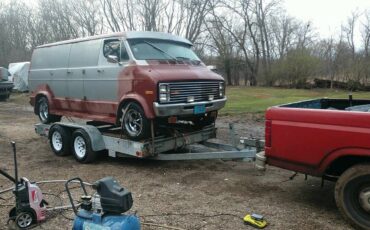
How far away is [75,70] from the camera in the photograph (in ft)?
30.4

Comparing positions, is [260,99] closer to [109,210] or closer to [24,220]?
[24,220]

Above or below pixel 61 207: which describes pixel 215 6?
above

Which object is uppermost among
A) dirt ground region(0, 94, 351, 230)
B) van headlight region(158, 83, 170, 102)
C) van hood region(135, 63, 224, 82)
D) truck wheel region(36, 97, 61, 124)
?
van hood region(135, 63, 224, 82)

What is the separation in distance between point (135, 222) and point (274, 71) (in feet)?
107

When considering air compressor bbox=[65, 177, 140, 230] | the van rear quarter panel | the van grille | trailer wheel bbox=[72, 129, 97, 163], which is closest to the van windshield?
the van grille

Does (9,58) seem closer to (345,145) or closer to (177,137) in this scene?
(177,137)

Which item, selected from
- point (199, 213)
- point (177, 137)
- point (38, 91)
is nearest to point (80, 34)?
point (38, 91)

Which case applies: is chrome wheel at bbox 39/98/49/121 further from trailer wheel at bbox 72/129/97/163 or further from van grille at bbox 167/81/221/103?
van grille at bbox 167/81/221/103

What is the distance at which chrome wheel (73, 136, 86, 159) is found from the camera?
856 cm

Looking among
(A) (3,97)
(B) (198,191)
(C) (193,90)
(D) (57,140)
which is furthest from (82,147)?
(A) (3,97)

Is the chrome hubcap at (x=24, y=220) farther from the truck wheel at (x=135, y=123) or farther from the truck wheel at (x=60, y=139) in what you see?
the truck wheel at (x=60, y=139)

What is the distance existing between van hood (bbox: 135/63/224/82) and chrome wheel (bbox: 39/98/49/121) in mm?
4087

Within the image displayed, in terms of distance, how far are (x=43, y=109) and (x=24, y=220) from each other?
6117 mm

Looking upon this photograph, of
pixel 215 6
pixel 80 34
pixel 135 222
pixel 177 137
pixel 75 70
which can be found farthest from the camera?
pixel 80 34
